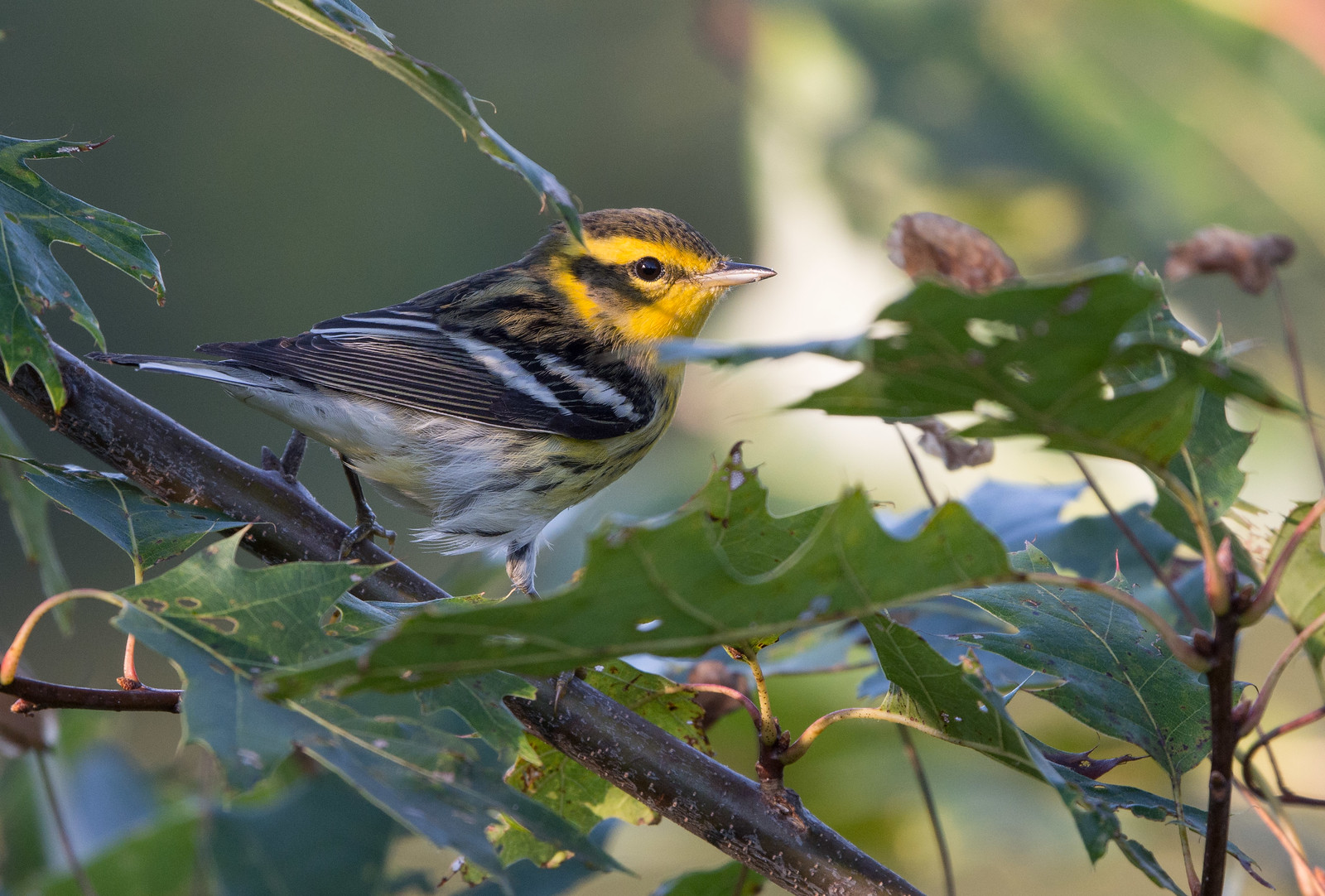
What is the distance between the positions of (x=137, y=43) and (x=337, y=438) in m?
6.74

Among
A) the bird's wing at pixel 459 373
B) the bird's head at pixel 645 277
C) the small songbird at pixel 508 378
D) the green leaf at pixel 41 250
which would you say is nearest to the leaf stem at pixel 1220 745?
the green leaf at pixel 41 250

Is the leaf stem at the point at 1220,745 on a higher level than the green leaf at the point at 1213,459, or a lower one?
lower

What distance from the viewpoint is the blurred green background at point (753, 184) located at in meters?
1.77

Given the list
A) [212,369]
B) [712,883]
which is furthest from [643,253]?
[712,883]

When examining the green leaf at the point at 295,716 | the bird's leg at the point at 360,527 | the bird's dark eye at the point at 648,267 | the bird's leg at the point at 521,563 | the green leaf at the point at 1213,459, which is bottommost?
the bird's leg at the point at 521,563

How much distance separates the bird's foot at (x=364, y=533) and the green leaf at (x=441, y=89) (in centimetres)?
52

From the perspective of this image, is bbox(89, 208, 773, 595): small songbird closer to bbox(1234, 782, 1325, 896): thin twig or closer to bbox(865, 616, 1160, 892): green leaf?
bbox(865, 616, 1160, 892): green leaf

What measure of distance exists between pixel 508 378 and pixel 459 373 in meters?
0.10

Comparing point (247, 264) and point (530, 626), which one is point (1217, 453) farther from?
point (247, 264)

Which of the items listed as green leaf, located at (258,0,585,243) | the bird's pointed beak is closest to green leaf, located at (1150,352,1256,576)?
green leaf, located at (258,0,585,243)

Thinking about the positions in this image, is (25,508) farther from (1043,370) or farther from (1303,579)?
(1303,579)

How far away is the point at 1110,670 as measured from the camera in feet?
3.14

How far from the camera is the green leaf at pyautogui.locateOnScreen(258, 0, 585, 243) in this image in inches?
30.1

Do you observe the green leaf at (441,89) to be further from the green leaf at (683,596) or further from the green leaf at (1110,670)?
the green leaf at (1110,670)
